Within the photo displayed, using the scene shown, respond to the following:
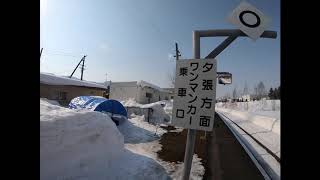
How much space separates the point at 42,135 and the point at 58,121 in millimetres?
689

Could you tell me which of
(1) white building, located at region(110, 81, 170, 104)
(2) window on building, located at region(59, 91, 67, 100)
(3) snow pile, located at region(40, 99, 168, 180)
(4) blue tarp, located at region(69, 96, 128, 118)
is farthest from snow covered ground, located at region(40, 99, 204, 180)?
(1) white building, located at region(110, 81, 170, 104)

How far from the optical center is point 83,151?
7.20 meters

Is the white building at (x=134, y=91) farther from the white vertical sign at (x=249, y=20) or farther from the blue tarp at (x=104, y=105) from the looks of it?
the white vertical sign at (x=249, y=20)

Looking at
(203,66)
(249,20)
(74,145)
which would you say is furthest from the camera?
(74,145)

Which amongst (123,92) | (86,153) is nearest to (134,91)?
(123,92)

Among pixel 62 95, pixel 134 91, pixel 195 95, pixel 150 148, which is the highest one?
pixel 195 95

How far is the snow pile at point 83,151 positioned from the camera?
6254 millimetres

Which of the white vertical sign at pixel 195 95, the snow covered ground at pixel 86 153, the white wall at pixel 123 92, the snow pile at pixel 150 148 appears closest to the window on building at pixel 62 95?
the snow pile at pixel 150 148

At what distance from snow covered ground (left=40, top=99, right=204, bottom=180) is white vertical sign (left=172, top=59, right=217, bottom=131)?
142 inches

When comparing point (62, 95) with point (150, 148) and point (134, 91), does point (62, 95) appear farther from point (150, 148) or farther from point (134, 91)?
point (134, 91)

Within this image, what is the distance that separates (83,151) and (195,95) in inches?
173

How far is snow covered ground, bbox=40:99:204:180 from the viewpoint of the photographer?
6273mm

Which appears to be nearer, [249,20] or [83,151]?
[249,20]

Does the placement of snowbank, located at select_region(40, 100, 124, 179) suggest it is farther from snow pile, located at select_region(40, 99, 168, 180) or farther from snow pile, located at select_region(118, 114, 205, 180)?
snow pile, located at select_region(118, 114, 205, 180)
